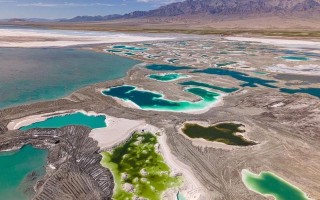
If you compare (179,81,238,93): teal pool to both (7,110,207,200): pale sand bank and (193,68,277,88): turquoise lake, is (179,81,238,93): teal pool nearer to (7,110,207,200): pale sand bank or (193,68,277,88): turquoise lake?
(193,68,277,88): turquoise lake


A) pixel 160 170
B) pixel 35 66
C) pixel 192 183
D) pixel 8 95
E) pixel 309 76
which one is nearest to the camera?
pixel 192 183

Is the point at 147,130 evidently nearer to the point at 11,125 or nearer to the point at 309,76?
the point at 11,125

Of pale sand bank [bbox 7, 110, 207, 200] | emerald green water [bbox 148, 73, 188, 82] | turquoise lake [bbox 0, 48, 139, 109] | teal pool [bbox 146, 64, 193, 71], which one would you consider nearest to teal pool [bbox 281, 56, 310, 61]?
teal pool [bbox 146, 64, 193, 71]

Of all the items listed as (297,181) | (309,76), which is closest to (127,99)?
(297,181)

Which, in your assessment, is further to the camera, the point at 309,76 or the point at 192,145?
the point at 309,76

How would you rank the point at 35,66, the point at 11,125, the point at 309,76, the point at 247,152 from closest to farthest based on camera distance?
the point at 247,152, the point at 11,125, the point at 309,76, the point at 35,66
